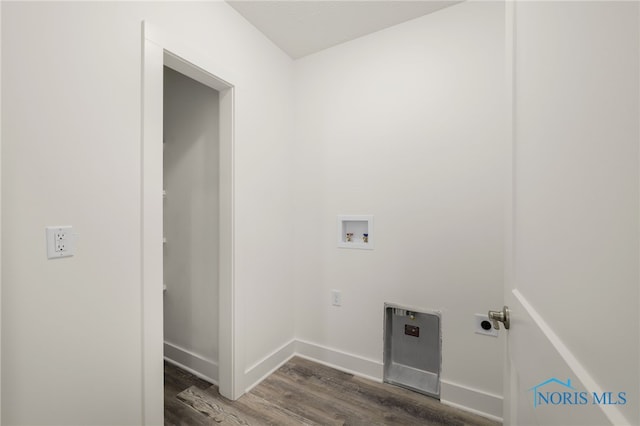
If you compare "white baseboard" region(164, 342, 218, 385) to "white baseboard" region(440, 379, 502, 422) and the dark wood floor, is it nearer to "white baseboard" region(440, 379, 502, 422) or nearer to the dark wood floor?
the dark wood floor

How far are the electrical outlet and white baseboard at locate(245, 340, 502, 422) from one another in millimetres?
366

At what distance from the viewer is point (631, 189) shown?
315 millimetres

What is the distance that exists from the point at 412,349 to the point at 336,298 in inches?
25.6

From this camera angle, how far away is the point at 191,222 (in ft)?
7.15

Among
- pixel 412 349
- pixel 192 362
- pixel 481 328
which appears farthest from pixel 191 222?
pixel 481 328

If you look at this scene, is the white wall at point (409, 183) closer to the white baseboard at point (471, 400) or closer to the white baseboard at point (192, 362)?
the white baseboard at point (471, 400)

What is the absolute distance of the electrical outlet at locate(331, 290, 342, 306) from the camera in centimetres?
220

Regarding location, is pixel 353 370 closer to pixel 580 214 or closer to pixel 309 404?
pixel 309 404

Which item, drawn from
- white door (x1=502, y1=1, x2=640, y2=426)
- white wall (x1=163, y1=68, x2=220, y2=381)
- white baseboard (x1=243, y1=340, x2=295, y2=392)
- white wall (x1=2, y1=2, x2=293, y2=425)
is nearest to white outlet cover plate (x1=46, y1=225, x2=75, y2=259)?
white wall (x1=2, y1=2, x2=293, y2=425)

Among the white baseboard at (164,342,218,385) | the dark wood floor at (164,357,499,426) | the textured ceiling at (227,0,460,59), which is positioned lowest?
the dark wood floor at (164,357,499,426)

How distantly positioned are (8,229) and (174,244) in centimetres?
141

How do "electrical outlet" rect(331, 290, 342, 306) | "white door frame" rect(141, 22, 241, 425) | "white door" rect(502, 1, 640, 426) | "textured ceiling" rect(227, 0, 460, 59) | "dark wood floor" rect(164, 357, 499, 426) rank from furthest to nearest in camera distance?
"electrical outlet" rect(331, 290, 342, 306), "textured ceiling" rect(227, 0, 460, 59), "dark wood floor" rect(164, 357, 499, 426), "white door frame" rect(141, 22, 241, 425), "white door" rect(502, 1, 640, 426)

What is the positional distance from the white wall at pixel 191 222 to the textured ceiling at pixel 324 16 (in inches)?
24.5

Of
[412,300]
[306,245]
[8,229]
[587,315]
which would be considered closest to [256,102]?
[306,245]
